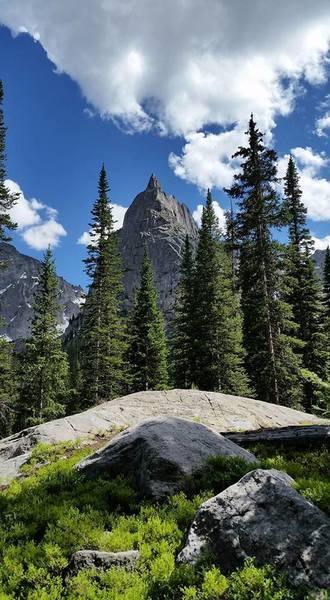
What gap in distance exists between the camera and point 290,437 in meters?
11.0

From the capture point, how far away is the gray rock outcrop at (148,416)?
43.9ft

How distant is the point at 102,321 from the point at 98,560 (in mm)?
31089

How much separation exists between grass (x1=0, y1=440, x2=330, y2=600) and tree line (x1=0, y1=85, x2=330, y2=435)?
1515 centimetres

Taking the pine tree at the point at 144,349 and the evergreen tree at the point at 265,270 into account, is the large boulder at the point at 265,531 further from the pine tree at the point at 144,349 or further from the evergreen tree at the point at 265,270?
the pine tree at the point at 144,349

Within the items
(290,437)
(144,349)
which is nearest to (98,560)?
(290,437)

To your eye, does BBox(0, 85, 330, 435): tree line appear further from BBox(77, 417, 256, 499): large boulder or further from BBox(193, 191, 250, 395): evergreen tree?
BBox(77, 417, 256, 499): large boulder

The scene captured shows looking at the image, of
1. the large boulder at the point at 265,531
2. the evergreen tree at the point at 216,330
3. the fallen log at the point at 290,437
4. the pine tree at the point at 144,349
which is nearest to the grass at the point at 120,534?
the large boulder at the point at 265,531

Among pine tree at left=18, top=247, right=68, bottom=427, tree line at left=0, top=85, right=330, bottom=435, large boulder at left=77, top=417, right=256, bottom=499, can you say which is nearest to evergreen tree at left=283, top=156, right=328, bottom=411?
tree line at left=0, top=85, right=330, bottom=435

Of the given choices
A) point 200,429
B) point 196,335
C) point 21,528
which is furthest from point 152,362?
point 21,528

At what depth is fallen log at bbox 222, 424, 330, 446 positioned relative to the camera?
34.7 feet

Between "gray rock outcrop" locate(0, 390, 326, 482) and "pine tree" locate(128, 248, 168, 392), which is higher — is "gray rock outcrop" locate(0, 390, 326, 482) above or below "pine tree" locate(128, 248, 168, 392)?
below

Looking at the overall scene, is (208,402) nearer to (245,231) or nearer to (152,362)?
(245,231)

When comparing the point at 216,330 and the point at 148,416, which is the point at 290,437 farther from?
the point at 216,330

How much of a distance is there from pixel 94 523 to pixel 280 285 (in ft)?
68.8
